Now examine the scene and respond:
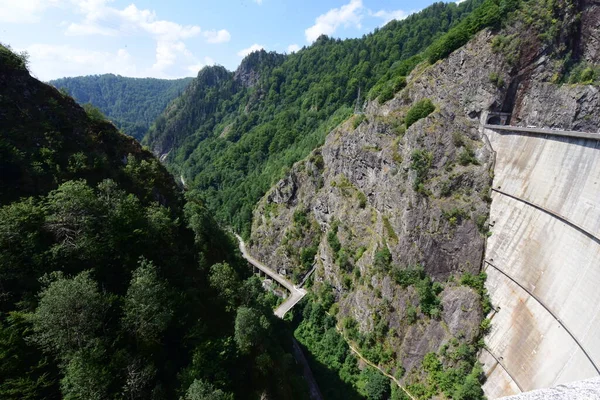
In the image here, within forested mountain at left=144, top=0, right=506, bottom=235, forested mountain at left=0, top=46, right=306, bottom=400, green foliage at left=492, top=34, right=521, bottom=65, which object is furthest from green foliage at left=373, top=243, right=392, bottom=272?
green foliage at left=492, top=34, right=521, bottom=65

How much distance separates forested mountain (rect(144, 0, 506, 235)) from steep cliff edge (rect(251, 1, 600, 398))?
10906 mm

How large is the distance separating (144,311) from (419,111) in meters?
51.6

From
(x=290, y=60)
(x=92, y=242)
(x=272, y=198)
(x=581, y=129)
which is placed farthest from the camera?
(x=290, y=60)

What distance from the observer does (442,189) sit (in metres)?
46.7

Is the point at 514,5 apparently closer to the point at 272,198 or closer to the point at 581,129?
the point at 581,129

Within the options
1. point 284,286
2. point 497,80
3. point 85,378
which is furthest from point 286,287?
point 497,80

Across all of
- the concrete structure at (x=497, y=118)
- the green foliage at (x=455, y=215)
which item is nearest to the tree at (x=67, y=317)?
the green foliage at (x=455, y=215)

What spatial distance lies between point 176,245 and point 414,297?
115ft

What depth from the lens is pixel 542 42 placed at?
47438mm

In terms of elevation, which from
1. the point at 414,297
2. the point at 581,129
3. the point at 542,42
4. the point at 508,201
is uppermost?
the point at 542,42

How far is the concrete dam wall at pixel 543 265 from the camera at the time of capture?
29172mm

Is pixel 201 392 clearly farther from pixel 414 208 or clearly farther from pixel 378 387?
pixel 414 208

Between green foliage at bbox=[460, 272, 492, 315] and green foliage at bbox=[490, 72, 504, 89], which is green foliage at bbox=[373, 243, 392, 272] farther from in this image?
green foliage at bbox=[490, 72, 504, 89]

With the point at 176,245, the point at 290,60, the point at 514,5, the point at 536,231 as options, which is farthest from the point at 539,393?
the point at 290,60
